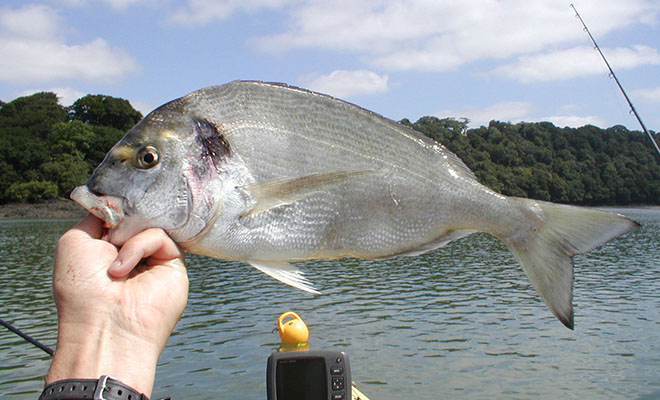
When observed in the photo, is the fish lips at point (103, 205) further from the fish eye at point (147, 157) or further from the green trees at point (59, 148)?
the green trees at point (59, 148)

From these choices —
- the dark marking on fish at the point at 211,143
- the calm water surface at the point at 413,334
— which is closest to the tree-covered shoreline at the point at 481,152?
the calm water surface at the point at 413,334

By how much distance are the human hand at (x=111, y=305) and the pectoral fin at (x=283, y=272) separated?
0.34 meters

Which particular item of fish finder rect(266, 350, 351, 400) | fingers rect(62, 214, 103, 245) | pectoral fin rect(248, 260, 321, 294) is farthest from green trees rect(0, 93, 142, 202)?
pectoral fin rect(248, 260, 321, 294)

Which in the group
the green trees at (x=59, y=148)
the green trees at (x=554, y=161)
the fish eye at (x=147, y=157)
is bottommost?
the fish eye at (x=147, y=157)

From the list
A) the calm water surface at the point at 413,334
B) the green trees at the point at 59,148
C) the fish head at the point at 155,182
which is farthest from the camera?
the green trees at the point at 59,148

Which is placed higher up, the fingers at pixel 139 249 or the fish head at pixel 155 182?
the fish head at pixel 155 182

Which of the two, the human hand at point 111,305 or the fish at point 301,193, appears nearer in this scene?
the human hand at point 111,305

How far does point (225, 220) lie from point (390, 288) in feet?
84.6

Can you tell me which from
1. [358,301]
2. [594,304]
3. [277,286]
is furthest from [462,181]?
[277,286]

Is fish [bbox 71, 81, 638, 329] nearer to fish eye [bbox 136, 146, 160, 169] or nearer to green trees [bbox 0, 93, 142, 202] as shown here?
fish eye [bbox 136, 146, 160, 169]

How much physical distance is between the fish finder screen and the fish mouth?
3.65 metres

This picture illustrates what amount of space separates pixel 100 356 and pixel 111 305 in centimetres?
19

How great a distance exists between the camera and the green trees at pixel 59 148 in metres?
80.4

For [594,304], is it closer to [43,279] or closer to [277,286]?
[277,286]
